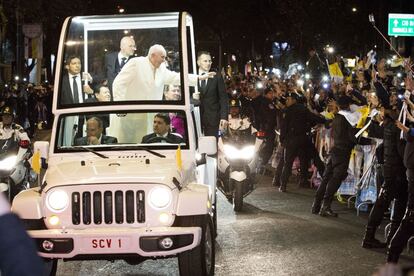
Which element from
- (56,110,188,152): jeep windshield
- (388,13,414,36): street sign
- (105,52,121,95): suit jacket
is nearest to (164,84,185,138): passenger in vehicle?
(56,110,188,152): jeep windshield

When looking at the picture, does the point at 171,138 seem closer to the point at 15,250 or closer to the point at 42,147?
the point at 42,147

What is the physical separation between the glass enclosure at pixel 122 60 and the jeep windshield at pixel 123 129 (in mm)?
155

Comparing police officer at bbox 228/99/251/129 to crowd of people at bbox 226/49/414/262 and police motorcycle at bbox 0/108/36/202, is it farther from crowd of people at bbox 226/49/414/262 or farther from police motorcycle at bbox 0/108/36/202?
police motorcycle at bbox 0/108/36/202

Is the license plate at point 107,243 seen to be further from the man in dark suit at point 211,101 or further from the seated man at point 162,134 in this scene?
the man in dark suit at point 211,101

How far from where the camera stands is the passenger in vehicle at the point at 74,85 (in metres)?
8.45

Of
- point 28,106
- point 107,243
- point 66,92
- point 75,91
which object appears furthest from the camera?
point 28,106

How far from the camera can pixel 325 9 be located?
3744 cm

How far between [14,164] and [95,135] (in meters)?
4.19

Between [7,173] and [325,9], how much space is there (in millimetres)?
27911

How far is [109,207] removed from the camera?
22.4 ft

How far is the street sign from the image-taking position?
23.2 m

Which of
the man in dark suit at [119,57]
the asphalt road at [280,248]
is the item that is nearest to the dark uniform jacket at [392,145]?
the asphalt road at [280,248]

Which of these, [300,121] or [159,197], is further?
[300,121]

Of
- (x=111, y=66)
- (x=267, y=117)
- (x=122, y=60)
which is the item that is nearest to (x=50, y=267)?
(x=111, y=66)
